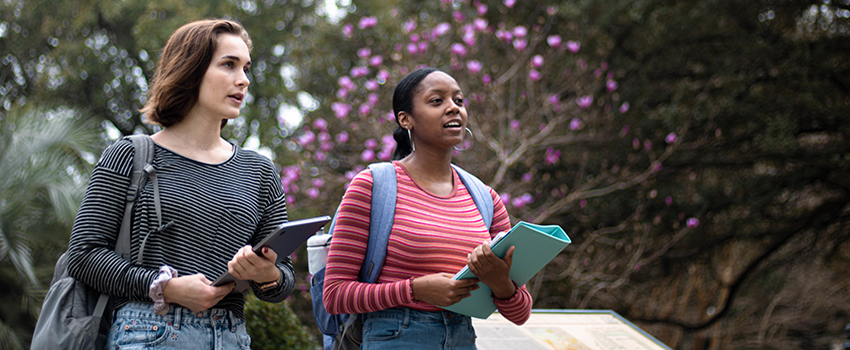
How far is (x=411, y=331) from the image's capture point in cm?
203

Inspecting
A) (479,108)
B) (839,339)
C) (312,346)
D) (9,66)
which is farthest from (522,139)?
(9,66)

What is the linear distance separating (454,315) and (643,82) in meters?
5.69

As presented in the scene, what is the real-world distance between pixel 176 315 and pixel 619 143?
6054 mm

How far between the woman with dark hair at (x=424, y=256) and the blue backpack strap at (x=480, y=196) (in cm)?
2

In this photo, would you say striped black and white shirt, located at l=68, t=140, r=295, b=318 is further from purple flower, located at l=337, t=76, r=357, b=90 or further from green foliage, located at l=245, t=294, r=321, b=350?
purple flower, located at l=337, t=76, r=357, b=90

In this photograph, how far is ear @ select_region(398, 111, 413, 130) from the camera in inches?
92.2

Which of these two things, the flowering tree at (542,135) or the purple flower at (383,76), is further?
the flowering tree at (542,135)

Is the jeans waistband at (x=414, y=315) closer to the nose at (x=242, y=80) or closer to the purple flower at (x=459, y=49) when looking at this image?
the nose at (x=242, y=80)

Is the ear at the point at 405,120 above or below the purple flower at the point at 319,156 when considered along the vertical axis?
above

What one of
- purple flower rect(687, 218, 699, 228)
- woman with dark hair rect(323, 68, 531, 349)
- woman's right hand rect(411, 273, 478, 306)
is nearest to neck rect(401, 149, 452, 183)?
woman with dark hair rect(323, 68, 531, 349)

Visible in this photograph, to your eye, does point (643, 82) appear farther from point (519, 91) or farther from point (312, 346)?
point (312, 346)

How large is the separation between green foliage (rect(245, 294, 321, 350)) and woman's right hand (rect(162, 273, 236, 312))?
2.34 m

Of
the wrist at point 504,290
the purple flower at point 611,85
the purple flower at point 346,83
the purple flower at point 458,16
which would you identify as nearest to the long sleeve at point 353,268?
the wrist at point 504,290

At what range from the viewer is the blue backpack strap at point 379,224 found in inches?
80.6
